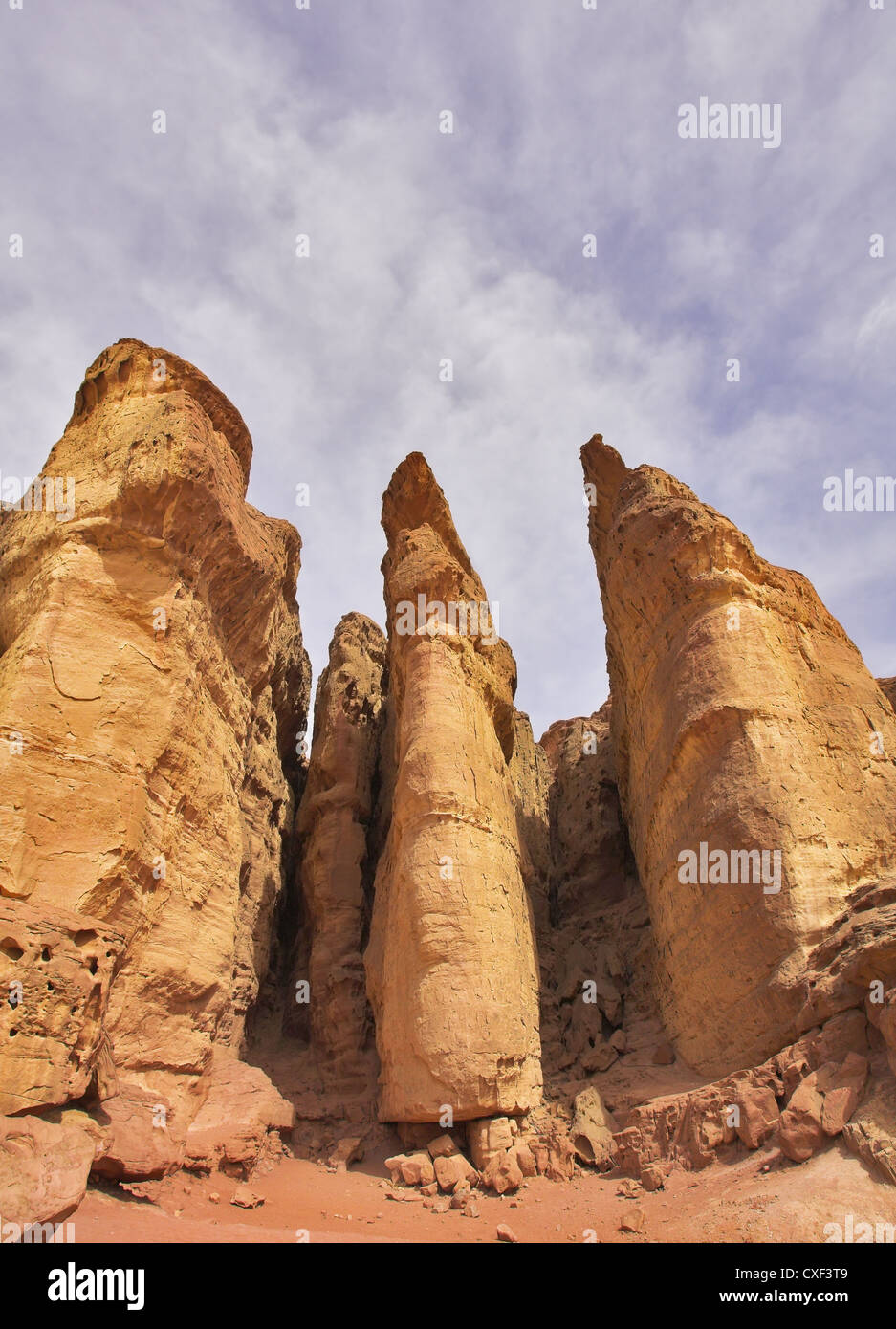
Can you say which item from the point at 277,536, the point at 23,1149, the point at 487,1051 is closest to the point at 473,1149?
the point at 487,1051

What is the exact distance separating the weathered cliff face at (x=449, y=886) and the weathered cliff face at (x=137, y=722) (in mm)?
2937

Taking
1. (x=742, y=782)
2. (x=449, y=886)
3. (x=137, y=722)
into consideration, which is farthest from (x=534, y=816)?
(x=137, y=722)

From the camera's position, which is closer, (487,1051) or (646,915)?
(487,1051)

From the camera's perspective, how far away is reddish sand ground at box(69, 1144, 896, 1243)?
23.3 feet

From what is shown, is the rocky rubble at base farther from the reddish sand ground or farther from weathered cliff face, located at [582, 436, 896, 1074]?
the reddish sand ground

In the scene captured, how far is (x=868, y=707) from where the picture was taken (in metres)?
14.3

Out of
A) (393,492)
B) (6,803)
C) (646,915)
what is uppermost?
(393,492)

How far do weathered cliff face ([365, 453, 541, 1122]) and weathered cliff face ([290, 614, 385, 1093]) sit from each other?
5.83 ft

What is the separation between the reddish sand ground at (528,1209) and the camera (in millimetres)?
7094

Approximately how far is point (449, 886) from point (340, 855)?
578 cm

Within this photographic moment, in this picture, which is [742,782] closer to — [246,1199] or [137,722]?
[246,1199]

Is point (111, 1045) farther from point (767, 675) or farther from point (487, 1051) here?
point (767, 675)

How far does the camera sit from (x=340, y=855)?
1811 cm

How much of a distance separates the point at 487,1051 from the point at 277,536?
1206cm
